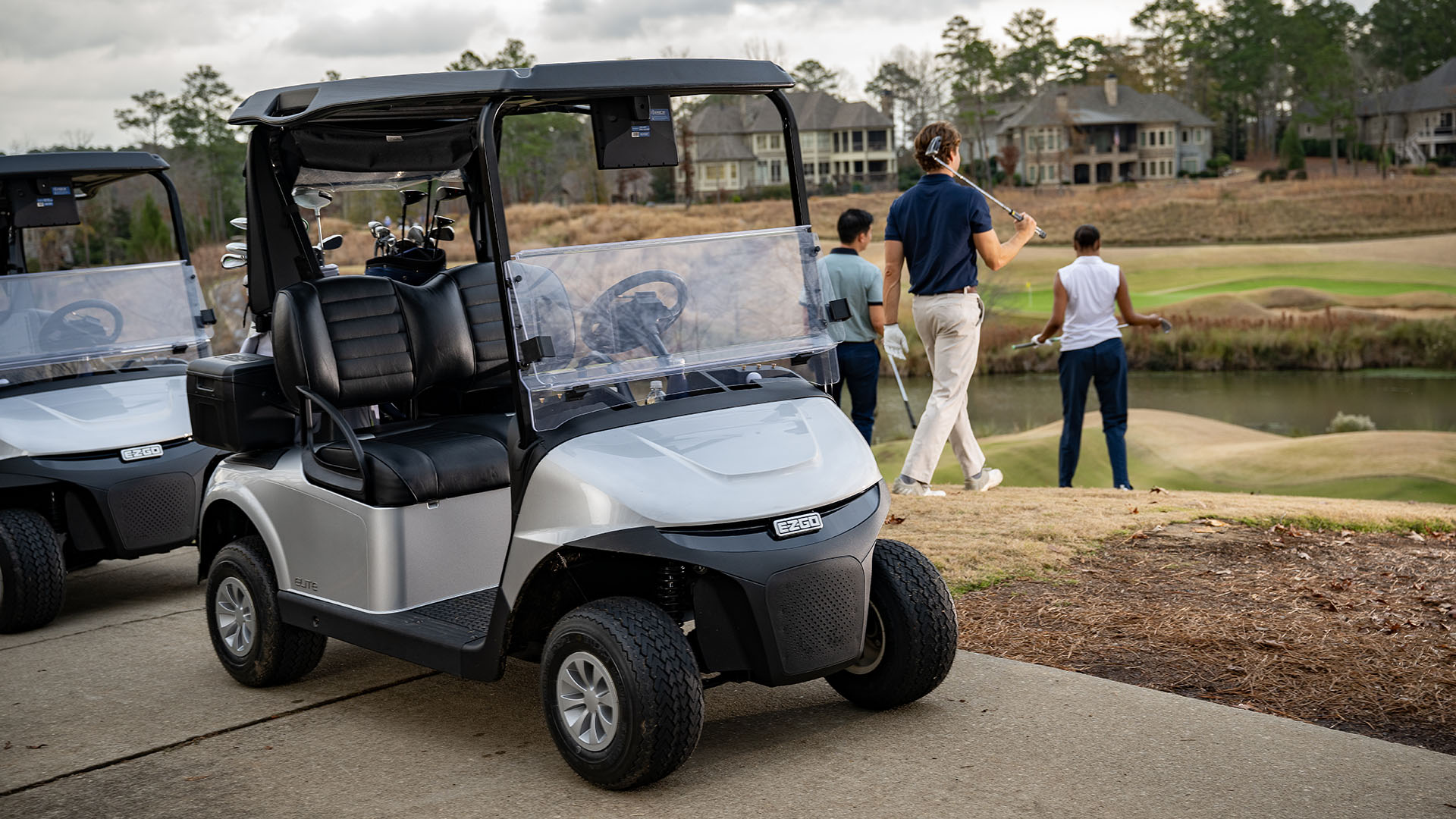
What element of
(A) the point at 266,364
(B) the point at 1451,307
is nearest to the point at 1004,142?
(B) the point at 1451,307

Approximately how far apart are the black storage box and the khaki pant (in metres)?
3.52

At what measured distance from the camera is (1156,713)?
4.11 meters

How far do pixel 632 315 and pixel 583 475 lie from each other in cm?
64

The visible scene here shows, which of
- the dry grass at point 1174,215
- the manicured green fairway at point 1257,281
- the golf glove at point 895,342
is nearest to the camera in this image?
the golf glove at point 895,342

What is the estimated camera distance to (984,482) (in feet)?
26.0

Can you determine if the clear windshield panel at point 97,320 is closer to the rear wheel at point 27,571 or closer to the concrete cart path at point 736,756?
the rear wheel at point 27,571

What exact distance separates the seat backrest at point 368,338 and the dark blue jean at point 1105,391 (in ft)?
15.0

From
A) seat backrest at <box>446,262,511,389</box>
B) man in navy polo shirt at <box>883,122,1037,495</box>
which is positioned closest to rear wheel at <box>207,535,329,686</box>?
seat backrest at <box>446,262,511,389</box>

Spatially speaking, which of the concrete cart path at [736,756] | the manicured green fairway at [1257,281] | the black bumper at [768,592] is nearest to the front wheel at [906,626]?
the concrete cart path at [736,756]

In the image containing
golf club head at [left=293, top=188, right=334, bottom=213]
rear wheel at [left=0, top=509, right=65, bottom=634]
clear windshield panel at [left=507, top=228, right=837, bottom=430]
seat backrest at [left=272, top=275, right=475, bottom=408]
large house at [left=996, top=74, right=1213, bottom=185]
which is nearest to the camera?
clear windshield panel at [left=507, top=228, right=837, bottom=430]

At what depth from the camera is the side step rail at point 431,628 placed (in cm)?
390

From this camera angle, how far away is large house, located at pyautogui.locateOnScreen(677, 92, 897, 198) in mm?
77812

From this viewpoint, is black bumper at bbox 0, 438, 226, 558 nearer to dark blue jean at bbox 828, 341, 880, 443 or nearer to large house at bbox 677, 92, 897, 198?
dark blue jean at bbox 828, 341, 880, 443

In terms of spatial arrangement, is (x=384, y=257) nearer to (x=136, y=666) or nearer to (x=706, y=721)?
(x=136, y=666)
